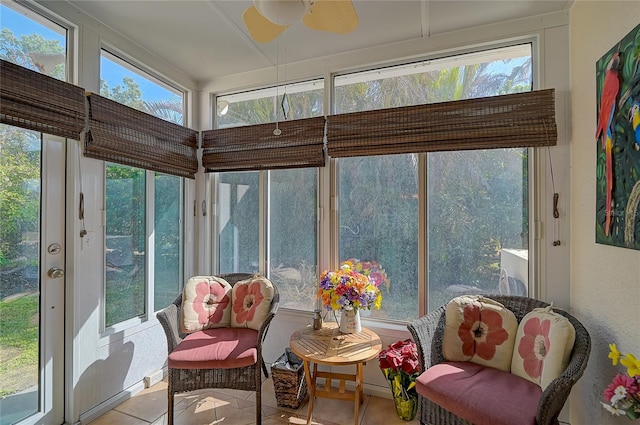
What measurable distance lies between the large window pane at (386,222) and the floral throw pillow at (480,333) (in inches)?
17.9

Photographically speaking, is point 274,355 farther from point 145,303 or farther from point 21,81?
point 21,81

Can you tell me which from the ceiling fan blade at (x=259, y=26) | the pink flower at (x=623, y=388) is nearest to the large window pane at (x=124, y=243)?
the ceiling fan blade at (x=259, y=26)

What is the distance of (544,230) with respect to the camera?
1975 millimetres

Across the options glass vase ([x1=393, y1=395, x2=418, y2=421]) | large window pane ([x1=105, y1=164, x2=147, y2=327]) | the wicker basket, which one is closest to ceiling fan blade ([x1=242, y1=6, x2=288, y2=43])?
large window pane ([x1=105, y1=164, x2=147, y2=327])

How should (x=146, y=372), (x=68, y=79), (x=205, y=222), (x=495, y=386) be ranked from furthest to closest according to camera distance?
(x=205, y=222)
(x=146, y=372)
(x=68, y=79)
(x=495, y=386)

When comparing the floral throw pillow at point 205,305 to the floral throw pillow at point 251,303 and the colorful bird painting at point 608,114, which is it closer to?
the floral throw pillow at point 251,303

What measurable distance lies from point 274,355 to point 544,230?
2.28 m

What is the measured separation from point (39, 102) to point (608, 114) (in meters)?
2.94

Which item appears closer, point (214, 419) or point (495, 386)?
point (495, 386)

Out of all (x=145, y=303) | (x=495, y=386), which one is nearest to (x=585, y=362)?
(x=495, y=386)

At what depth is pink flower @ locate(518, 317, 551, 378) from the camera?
5.15 ft

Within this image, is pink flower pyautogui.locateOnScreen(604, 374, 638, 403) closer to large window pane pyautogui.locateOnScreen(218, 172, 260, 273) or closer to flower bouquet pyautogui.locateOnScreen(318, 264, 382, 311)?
flower bouquet pyautogui.locateOnScreen(318, 264, 382, 311)

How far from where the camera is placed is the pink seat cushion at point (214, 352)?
185 cm

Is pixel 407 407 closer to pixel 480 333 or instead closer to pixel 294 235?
pixel 480 333
